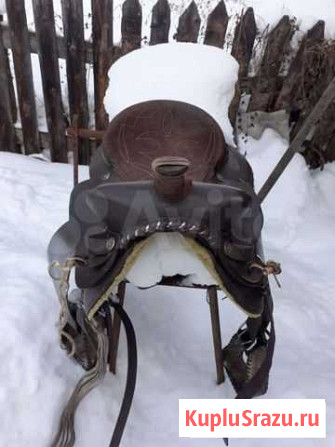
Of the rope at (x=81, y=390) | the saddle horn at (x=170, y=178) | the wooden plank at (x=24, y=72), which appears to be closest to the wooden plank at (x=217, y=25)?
the wooden plank at (x=24, y=72)

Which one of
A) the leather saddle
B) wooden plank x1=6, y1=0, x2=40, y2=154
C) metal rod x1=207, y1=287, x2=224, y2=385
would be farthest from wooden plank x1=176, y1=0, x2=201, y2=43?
metal rod x1=207, y1=287, x2=224, y2=385

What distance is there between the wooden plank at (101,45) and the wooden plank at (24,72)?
390 millimetres

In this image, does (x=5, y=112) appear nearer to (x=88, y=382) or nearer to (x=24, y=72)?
(x=24, y=72)

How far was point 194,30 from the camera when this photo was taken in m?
2.35

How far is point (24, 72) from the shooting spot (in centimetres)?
247

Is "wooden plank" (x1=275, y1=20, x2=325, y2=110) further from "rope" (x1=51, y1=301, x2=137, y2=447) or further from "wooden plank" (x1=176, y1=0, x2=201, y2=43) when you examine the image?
"rope" (x1=51, y1=301, x2=137, y2=447)

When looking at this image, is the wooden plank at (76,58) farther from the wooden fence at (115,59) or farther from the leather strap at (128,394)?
the leather strap at (128,394)

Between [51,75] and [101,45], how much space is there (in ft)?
1.15

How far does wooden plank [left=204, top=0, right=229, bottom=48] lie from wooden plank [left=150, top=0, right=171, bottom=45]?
0.23 meters

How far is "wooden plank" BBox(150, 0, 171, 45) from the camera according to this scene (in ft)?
7.42

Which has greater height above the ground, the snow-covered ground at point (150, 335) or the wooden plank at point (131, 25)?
the wooden plank at point (131, 25)

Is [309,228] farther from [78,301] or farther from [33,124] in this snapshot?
[33,124]

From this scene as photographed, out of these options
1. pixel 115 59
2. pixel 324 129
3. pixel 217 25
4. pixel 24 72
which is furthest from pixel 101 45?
pixel 324 129

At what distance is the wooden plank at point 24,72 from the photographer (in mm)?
2285
